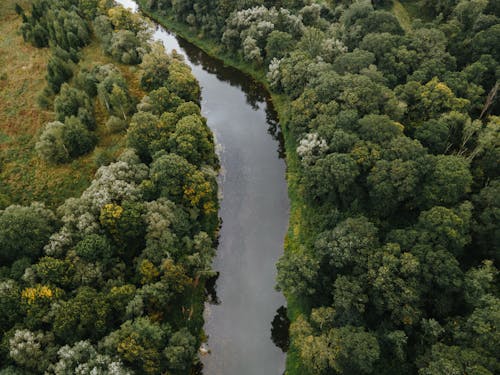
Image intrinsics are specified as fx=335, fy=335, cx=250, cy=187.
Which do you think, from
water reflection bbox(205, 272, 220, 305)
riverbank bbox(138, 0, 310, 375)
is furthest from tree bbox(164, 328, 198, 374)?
riverbank bbox(138, 0, 310, 375)

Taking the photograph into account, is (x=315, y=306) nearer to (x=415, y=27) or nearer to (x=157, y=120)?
(x=157, y=120)

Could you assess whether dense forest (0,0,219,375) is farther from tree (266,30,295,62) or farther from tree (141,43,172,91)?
tree (266,30,295,62)

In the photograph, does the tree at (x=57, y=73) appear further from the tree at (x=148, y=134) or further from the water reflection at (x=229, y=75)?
the water reflection at (x=229, y=75)

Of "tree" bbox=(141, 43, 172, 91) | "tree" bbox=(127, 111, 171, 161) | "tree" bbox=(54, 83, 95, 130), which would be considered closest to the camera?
"tree" bbox=(127, 111, 171, 161)

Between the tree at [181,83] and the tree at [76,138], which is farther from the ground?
the tree at [181,83]

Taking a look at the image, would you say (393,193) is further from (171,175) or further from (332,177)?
(171,175)

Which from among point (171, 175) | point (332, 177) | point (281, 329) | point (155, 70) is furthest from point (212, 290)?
point (155, 70)

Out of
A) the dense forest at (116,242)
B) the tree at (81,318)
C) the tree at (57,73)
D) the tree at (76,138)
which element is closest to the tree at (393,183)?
the dense forest at (116,242)
